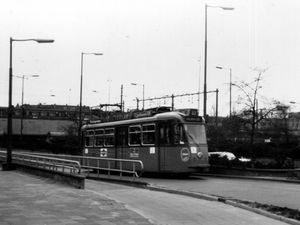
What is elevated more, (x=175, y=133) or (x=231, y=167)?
(x=175, y=133)

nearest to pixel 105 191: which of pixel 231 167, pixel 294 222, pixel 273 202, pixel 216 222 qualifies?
pixel 273 202

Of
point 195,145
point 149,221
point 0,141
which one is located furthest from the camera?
point 0,141

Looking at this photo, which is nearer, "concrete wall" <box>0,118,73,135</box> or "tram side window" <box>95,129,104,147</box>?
"tram side window" <box>95,129,104,147</box>

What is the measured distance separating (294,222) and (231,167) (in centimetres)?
1476

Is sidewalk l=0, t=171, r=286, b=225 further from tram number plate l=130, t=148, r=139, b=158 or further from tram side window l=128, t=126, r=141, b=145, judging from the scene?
tram side window l=128, t=126, r=141, b=145

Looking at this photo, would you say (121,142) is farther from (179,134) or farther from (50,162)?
(179,134)

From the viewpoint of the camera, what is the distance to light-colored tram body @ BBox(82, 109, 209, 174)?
70.1 feet

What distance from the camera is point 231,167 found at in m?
24.1

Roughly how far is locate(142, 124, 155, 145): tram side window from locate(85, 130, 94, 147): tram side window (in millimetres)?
6451

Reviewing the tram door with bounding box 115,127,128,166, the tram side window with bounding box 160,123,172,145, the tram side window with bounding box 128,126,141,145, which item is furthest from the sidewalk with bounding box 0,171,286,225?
the tram door with bounding box 115,127,128,166

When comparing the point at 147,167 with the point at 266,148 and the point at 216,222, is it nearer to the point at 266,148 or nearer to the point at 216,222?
the point at 266,148

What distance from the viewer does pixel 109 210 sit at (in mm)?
10391

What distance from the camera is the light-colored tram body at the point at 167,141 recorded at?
21359 mm

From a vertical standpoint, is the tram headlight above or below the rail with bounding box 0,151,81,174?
above
